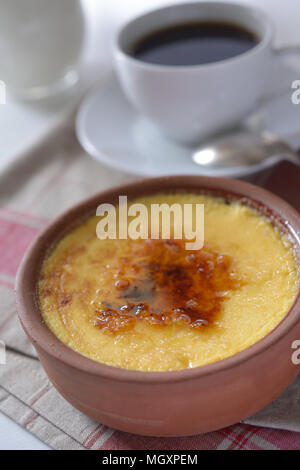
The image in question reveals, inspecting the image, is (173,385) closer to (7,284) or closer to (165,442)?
(165,442)

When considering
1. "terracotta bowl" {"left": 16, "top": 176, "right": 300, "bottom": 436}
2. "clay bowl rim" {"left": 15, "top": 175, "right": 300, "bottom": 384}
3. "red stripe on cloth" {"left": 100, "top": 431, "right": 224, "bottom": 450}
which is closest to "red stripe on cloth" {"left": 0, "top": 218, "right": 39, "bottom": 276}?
"clay bowl rim" {"left": 15, "top": 175, "right": 300, "bottom": 384}

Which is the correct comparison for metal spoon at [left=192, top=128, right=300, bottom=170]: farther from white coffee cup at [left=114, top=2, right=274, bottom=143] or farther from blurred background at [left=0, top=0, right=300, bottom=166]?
blurred background at [left=0, top=0, right=300, bottom=166]

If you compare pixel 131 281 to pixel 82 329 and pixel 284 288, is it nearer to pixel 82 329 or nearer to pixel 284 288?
pixel 82 329

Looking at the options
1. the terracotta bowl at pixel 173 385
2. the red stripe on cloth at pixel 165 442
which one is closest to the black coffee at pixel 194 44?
the terracotta bowl at pixel 173 385

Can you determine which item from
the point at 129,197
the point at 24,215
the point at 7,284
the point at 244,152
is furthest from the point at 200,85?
the point at 7,284

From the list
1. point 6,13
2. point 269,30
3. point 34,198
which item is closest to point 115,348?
point 34,198

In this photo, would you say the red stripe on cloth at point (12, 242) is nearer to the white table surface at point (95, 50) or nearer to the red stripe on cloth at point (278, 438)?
the white table surface at point (95, 50)
